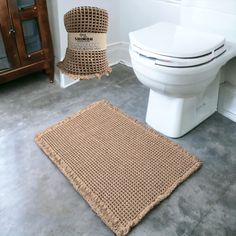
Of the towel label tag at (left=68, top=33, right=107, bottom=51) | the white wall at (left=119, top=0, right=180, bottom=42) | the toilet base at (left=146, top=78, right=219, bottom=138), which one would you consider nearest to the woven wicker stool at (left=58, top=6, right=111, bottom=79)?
the towel label tag at (left=68, top=33, right=107, bottom=51)

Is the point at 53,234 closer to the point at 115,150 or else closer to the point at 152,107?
the point at 115,150

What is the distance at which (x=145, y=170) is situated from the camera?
1206 mm

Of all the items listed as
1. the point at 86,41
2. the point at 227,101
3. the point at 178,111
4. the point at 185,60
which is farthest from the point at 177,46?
the point at 86,41

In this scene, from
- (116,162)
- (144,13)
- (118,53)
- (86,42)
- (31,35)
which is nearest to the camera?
(86,42)

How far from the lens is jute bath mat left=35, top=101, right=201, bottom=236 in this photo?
41.4 inches

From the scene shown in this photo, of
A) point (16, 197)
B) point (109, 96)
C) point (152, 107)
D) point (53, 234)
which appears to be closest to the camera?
point (53, 234)

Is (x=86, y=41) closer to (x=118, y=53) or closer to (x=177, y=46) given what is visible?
(x=177, y=46)

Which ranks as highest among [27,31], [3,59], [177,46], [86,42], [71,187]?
[86,42]

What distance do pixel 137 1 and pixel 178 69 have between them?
0.99 metres

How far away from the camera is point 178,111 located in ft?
4.33

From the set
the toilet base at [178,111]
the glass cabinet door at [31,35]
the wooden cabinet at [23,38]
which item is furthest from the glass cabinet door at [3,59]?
the toilet base at [178,111]

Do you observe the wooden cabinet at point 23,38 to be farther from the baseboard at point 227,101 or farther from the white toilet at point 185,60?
the baseboard at point 227,101

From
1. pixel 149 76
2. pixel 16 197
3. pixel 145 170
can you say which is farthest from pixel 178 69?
pixel 16 197

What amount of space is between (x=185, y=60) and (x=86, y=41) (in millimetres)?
671
